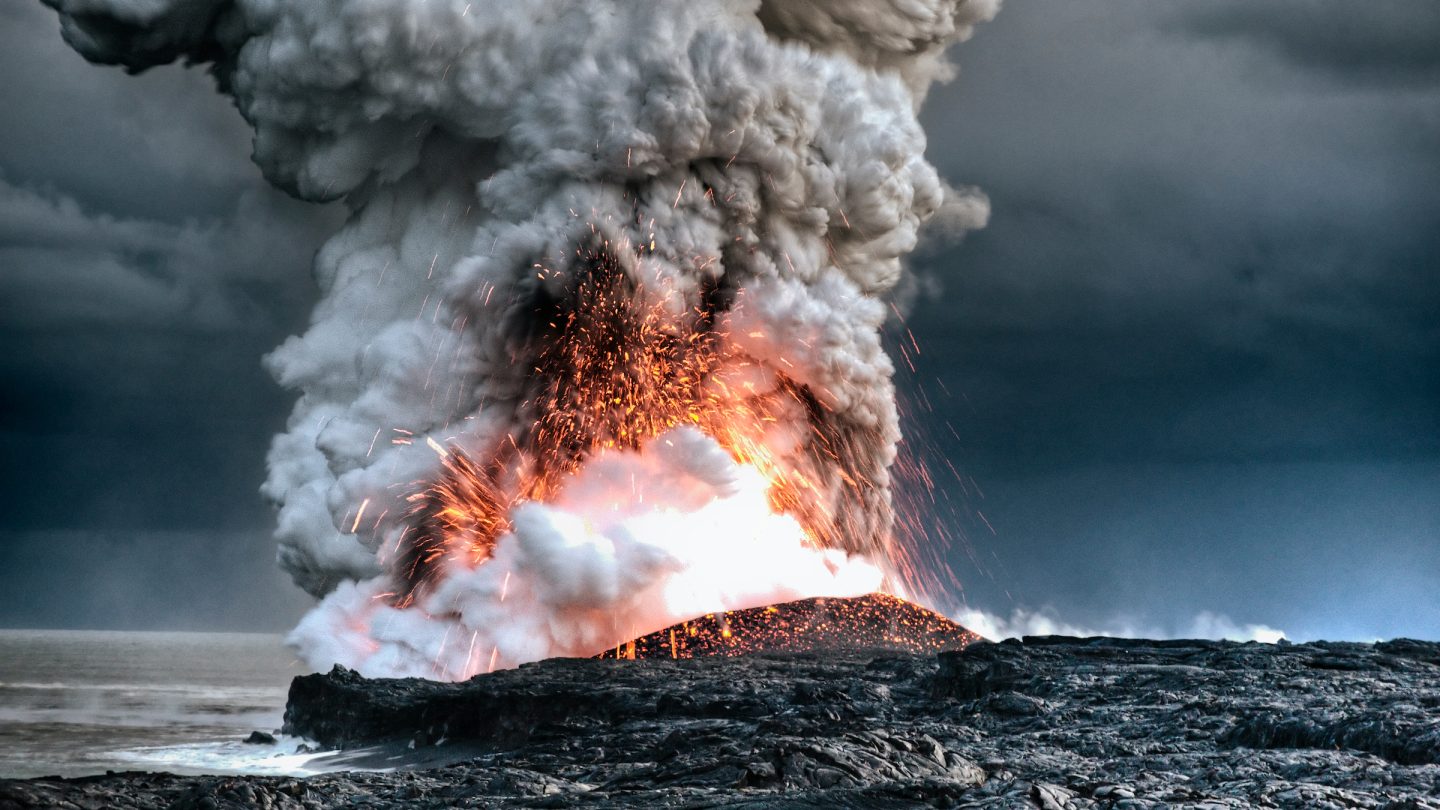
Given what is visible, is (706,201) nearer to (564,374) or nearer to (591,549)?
(564,374)

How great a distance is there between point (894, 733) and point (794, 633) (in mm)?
21306

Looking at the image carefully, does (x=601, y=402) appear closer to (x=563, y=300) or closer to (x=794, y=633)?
(x=563, y=300)

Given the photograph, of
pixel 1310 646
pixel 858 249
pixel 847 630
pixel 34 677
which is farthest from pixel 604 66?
pixel 34 677

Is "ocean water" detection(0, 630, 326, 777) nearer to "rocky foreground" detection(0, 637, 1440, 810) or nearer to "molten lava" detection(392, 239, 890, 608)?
"rocky foreground" detection(0, 637, 1440, 810)

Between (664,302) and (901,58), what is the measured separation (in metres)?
15.1

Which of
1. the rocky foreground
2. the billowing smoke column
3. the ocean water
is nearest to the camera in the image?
the rocky foreground

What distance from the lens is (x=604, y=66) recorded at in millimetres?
47312

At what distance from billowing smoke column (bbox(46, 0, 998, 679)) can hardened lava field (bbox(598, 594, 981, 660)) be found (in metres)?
1.67

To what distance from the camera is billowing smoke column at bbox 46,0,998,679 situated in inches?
Result: 1809

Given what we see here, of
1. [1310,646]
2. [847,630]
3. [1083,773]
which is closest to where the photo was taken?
[1083,773]

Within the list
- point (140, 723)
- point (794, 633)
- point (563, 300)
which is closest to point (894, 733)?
point (794, 633)

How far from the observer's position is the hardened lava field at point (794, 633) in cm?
4447

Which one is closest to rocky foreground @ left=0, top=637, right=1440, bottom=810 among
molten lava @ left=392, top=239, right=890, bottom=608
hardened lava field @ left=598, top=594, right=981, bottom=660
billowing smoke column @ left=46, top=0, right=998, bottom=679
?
hardened lava field @ left=598, top=594, right=981, bottom=660

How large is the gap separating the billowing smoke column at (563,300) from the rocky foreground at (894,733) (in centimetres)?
535
